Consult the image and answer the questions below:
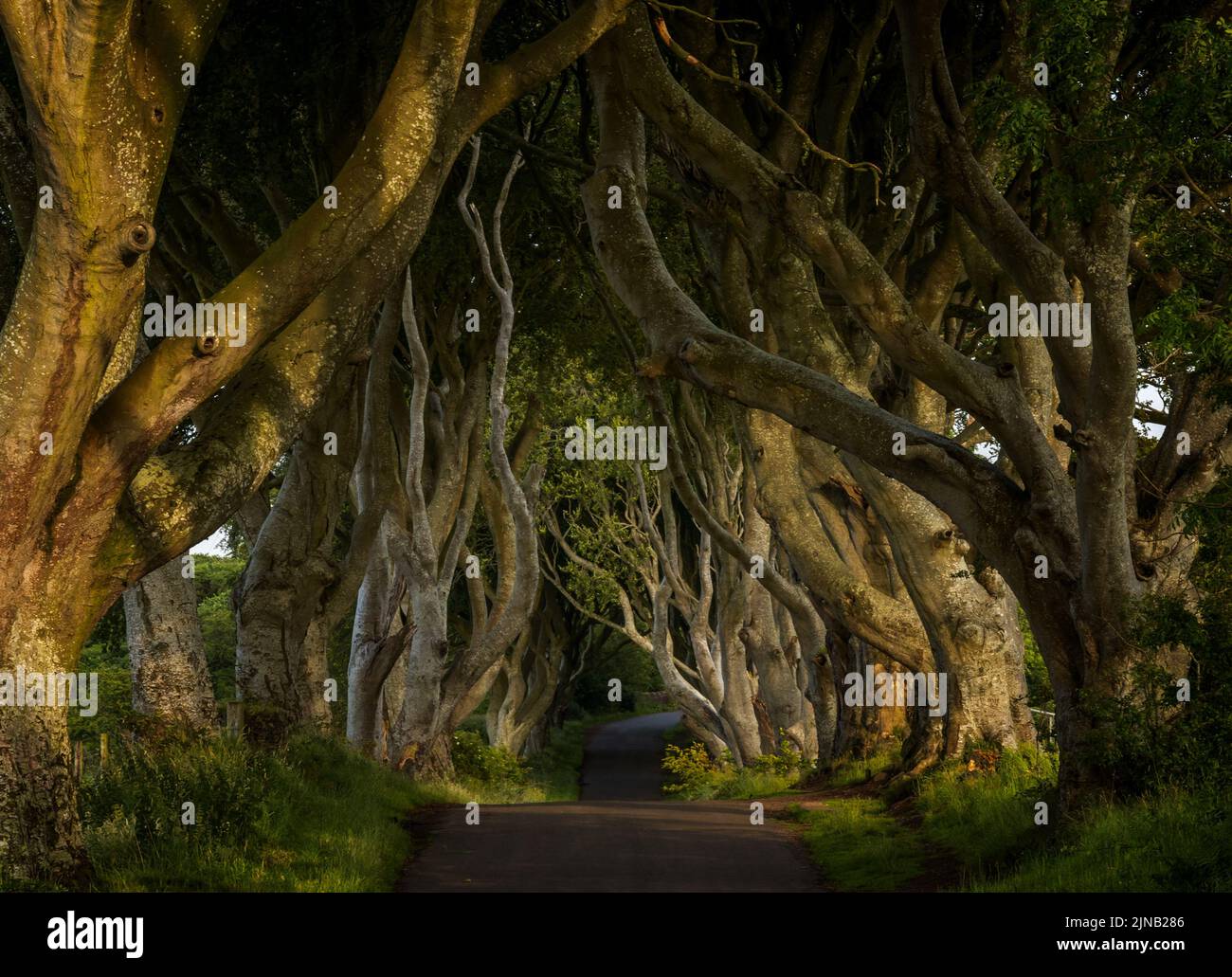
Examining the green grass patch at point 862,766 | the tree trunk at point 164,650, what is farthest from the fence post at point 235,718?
the green grass patch at point 862,766

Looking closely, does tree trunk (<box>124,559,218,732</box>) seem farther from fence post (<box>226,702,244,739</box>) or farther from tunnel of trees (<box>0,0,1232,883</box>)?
fence post (<box>226,702,244,739</box>)

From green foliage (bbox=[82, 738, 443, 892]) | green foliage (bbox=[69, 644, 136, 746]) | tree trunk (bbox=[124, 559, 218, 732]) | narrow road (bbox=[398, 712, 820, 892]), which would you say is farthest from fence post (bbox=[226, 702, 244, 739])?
green foliage (bbox=[69, 644, 136, 746])

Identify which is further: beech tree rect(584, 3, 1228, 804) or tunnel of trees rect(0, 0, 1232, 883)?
beech tree rect(584, 3, 1228, 804)

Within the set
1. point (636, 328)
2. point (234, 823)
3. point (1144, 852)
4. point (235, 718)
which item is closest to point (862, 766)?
point (235, 718)

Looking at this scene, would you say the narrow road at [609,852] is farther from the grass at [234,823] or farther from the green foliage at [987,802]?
the green foliage at [987,802]

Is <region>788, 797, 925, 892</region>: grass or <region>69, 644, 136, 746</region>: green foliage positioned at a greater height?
<region>69, 644, 136, 746</region>: green foliage

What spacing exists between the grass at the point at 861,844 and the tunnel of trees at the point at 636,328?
3.62 ft

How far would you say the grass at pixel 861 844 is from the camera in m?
10.8

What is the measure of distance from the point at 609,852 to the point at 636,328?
46.4ft

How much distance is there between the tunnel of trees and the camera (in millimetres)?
8000

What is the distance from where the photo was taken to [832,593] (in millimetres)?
15195

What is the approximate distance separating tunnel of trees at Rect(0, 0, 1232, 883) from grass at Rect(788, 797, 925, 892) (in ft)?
3.62

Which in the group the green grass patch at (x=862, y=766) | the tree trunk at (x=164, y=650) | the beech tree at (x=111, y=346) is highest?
the beech tree at (x=111, y=346)

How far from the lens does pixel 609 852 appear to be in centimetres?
1180
